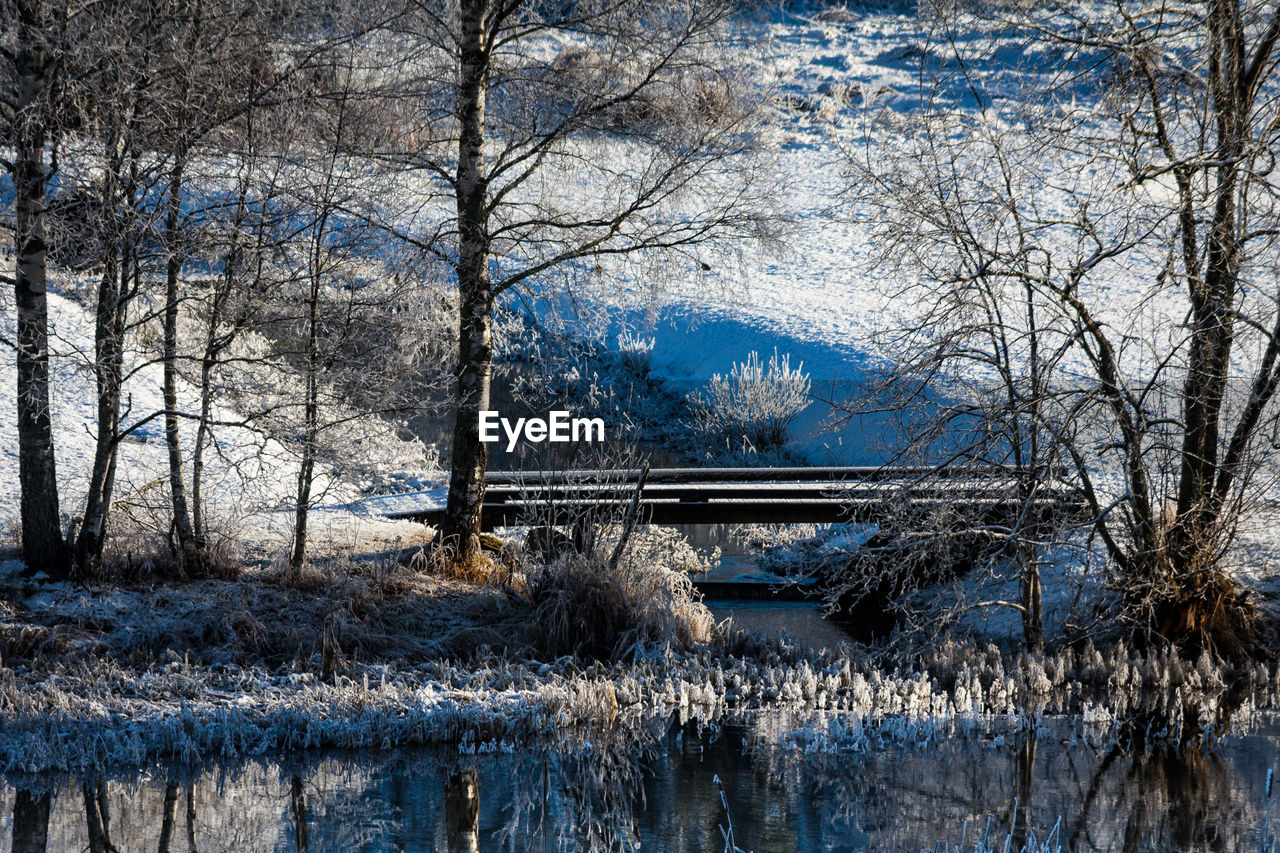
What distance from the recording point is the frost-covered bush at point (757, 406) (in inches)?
771

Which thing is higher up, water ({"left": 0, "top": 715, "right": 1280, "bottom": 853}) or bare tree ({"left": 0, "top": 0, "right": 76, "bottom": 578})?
bare tree ({"left": 0, "top": 0, "right": 76, "bottom": 578})

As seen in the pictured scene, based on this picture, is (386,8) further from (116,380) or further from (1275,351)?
(1275,351)

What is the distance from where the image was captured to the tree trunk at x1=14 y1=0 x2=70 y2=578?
8.70m

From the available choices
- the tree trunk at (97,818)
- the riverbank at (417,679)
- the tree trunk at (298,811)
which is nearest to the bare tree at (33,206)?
the riverbank at (417,679)

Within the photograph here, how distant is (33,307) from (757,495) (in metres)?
7.60

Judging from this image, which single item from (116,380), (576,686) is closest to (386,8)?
(116,380)

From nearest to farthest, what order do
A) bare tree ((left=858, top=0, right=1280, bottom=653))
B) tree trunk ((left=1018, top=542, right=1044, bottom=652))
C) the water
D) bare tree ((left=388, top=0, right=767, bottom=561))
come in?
1. the water
2. bare tree ((left=858, top=0, right=1280, bottom=653))
3. tree trunk ((left=1018, top=542, right=1044, bottom=652))
4. bare tree ((left=388, top=0, right=767, bottom=561))

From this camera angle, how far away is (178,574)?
1005cm

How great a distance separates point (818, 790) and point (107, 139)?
7.33 metres

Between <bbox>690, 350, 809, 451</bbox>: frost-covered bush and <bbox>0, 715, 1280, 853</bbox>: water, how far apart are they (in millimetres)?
12118

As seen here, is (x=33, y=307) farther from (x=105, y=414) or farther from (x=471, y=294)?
(x=471, y=294)

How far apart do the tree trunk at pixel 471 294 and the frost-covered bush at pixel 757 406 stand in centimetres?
929

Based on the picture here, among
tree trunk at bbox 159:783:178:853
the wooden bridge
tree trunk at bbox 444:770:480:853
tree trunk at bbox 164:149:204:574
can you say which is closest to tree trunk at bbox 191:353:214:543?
tree trunk at bbox 164:149:204:574

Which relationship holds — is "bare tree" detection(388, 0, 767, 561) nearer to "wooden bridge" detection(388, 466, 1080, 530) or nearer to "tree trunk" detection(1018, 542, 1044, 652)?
"wooden bridge" detection(388, 466, 1080, 530)
